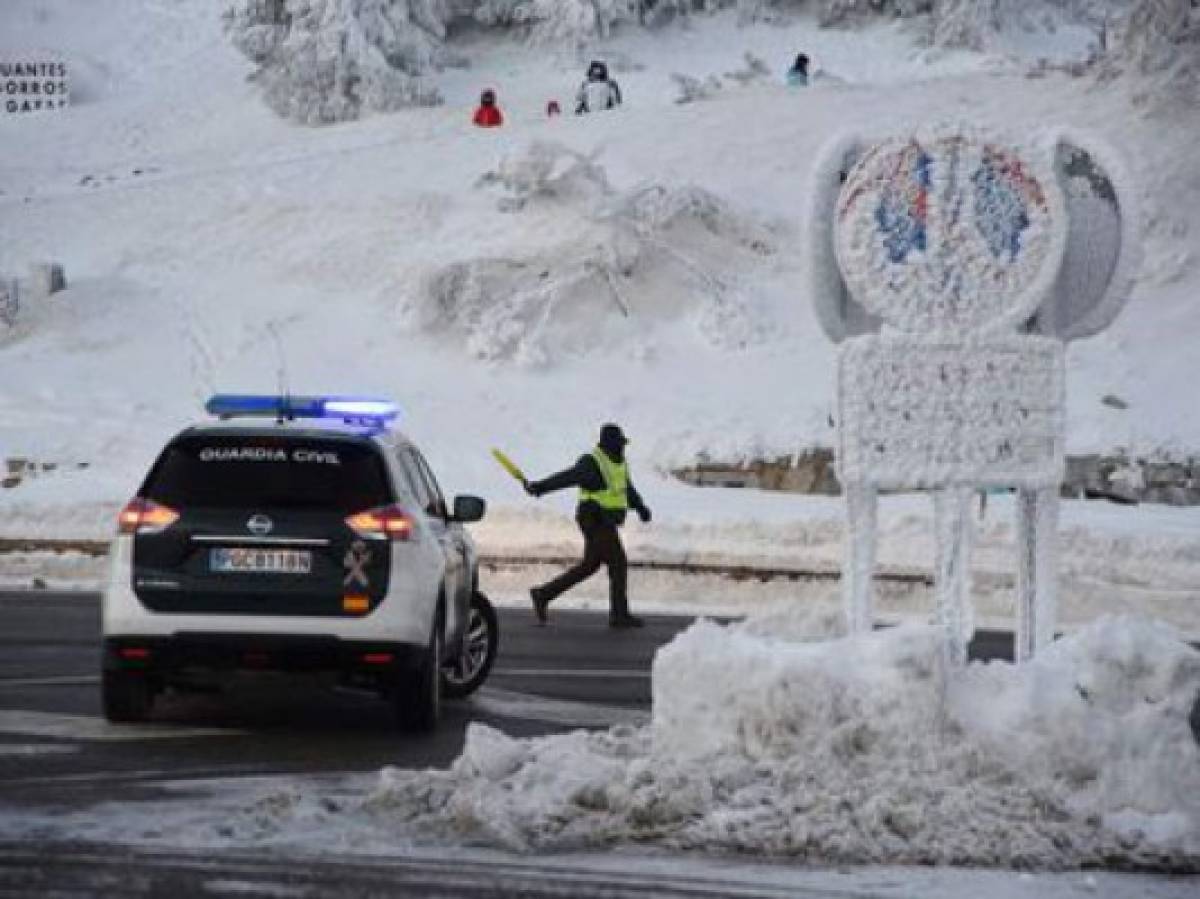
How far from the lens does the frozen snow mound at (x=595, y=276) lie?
35000 mm

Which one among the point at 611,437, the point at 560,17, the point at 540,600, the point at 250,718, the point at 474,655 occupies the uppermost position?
the point at 560,17

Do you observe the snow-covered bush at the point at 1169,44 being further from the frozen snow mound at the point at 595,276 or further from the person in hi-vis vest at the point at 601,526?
the person in hi-vis vest at the point at 601,526

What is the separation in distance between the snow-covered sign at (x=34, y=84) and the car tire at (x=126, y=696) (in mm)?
44850

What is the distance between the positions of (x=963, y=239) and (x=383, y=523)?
10.1ft

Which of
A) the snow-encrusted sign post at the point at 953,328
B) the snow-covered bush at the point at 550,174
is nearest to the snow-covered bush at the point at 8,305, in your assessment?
the snow-covered bush at the point at 550,174

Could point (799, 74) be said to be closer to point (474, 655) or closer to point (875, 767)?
point (474, 655)

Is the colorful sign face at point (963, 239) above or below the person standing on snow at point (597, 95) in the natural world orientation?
below

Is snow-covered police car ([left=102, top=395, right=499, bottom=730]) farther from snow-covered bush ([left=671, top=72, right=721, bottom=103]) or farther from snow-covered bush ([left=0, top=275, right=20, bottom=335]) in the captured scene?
snow-covered bush ([left=671, top=72, right=721, bottom=103])

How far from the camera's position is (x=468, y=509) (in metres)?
13.6

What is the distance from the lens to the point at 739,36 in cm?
5681

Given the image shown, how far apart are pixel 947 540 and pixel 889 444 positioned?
0.57 metres

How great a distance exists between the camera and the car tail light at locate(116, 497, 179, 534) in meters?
12.0

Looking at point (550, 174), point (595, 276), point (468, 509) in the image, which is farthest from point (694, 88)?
point (468, 509)

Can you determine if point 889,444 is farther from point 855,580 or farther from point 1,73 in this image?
point 1,73
